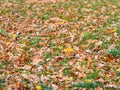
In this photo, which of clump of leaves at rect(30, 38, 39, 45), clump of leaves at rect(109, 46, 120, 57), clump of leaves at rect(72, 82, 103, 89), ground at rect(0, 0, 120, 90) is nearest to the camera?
clump of leaves at rect(72, 82, 103, 89)

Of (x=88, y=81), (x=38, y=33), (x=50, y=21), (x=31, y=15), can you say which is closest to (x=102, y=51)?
(x=88, y=81)

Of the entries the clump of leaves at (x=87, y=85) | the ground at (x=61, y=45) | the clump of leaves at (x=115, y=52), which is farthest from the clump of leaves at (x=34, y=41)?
the clump of leaves at (x=87, y=85)

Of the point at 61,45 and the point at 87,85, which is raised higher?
the point at 61,45

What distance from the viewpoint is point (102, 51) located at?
8.98 metres

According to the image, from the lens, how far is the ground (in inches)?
295

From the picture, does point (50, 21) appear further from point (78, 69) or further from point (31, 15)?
point (78, 69)

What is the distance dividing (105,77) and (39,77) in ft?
4.75

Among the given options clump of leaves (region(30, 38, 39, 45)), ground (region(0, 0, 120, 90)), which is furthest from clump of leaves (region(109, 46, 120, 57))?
clump of leaves (region(30, 38, 39, 45))

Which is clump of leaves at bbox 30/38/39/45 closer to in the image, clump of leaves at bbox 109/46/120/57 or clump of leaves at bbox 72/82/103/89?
clump of leaves at bbox 109/46/120/57

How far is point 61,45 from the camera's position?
959 centimetres

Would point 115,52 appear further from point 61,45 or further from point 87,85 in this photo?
point 87,85

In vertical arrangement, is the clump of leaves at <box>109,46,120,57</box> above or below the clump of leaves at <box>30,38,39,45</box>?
below

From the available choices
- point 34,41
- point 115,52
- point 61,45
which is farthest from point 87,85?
point 34,41

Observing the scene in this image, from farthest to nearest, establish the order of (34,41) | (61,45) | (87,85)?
1. (34,41)
2. (61,45)
3. (87,85)
